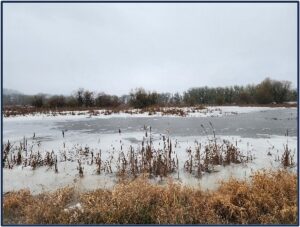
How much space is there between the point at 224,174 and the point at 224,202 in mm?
1930

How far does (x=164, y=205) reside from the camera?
503 cm

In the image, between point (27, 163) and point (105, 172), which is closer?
point (105, 172)

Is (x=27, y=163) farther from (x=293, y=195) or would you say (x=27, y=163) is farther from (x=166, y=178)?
(x=293, y=195)

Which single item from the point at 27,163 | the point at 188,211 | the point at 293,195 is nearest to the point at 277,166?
the point at 293,195

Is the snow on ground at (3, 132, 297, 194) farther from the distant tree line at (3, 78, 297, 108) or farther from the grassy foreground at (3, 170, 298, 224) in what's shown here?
the distant tree line at (3, 78, 297, 108)

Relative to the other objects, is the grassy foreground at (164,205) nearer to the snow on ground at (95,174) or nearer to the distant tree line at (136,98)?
the snow on ground at (95,174)

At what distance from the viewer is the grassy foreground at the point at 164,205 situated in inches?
191

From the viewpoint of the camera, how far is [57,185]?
653 cm

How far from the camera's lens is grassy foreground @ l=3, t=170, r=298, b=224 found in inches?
191

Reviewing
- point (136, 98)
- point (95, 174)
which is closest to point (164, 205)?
point (95, 174)

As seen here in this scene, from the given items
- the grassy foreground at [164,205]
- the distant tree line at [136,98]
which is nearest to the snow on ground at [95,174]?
the grassy foreground at [164,205]

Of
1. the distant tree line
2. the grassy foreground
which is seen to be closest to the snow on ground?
the grassy foreground

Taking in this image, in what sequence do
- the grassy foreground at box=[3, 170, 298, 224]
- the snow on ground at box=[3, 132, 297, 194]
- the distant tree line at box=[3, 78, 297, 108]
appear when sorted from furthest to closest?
1. the distant tree line at box=[3, 78, 297, 108]
2. the snow on ground at box=[3, 132, 297, 194]
3. the grassy foreground at box=[3, 170, 298, 224]

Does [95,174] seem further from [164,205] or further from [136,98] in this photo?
[136,98]
